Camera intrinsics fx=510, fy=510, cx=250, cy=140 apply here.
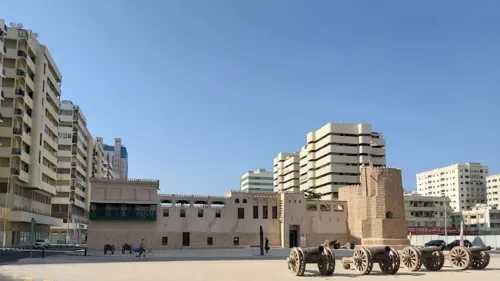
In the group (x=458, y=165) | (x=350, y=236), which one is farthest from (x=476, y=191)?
(x=350, y=236)

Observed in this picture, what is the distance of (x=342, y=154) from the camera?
119 meters

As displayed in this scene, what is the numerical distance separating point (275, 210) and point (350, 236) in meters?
10.4

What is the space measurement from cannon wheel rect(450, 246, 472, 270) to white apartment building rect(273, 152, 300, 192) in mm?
111807

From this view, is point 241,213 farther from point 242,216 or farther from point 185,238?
point 185,238

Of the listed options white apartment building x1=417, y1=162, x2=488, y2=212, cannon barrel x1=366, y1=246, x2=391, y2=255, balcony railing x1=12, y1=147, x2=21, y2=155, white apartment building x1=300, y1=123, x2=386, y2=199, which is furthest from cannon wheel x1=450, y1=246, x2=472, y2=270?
white apartment building x1=417, y1=162, x2=488, y2=212

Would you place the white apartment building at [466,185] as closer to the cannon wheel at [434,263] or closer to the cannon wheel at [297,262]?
the cannon wheel at [434,263]

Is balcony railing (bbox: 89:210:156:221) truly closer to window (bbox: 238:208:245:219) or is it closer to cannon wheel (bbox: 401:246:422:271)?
window (bbox: 238:208:245:219)

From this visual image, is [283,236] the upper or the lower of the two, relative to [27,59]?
lower

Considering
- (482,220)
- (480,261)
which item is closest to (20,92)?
(480,261)

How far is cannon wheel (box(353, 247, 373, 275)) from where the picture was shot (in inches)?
939

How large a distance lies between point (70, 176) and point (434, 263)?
92677 millimetres

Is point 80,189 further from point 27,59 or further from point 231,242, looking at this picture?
point 231,242

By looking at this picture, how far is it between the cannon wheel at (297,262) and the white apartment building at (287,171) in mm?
116073

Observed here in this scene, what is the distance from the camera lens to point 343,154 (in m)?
119
